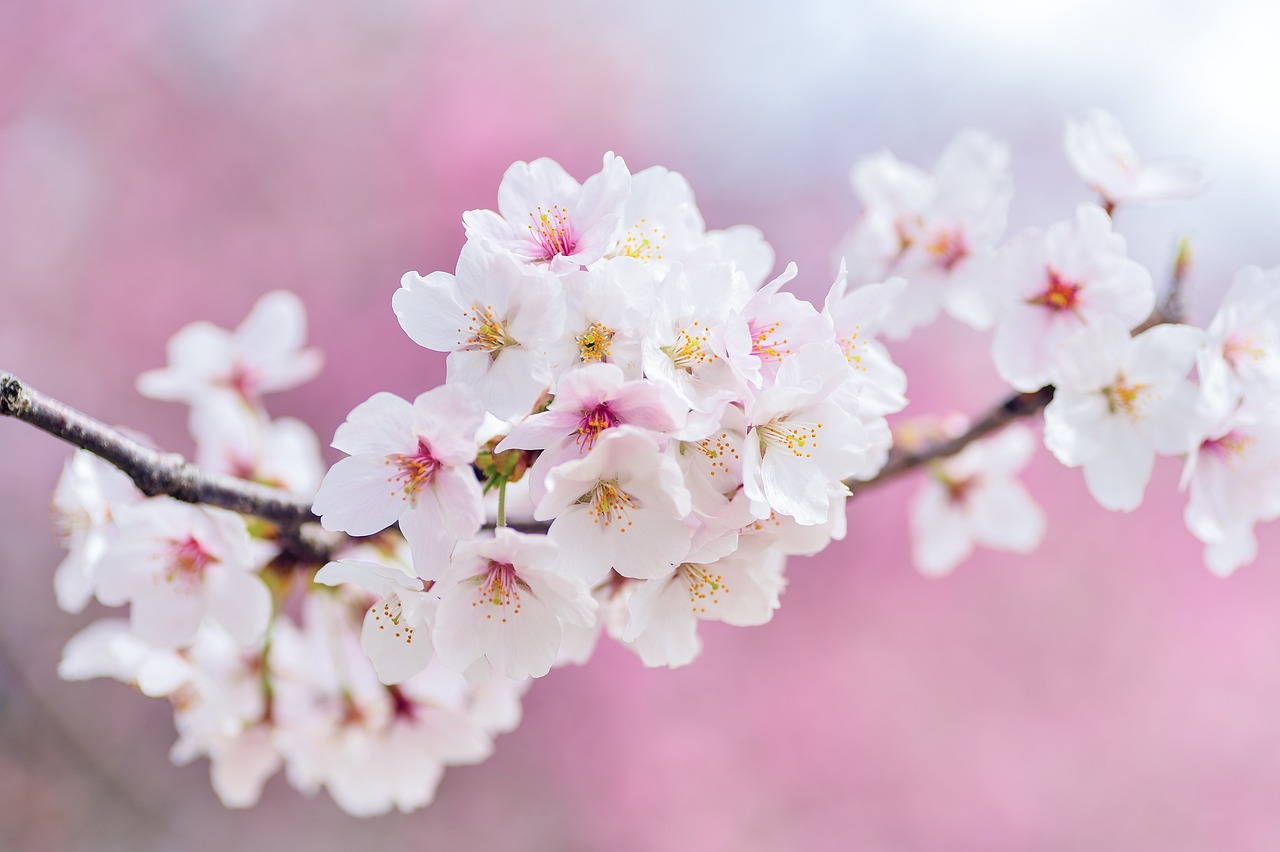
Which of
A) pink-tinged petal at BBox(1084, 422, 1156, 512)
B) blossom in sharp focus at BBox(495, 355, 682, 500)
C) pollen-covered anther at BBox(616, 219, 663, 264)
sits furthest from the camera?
pink-tinged petal at BBox(1084, 422, 1156, 512)

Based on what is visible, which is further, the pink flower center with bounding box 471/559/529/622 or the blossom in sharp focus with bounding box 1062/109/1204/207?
the blossom in sharp focus with bounding box 1062/109/1204/207

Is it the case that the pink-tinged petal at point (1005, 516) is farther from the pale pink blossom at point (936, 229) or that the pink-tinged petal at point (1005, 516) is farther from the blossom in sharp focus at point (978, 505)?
the pale pink blossom at point (936, 229)

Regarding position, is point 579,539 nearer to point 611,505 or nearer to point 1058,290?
point 611,505

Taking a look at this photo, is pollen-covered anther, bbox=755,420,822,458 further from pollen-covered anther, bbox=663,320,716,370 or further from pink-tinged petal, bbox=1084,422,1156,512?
pink-tinged petal, bbox=1084,422,1156,512

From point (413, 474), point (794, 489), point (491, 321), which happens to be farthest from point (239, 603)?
point (794, 489)

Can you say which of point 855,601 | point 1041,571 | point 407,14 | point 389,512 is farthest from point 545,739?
point 407,14

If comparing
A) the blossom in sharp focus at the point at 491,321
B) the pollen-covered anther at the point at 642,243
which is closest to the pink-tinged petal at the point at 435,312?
the blossom in sharp focus at the point at 491,321

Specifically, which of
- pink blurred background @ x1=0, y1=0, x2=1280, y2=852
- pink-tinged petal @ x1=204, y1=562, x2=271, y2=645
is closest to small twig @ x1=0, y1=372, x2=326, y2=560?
pink-tinged petal @ x1=204, y1=562, x2=271, y2=645
